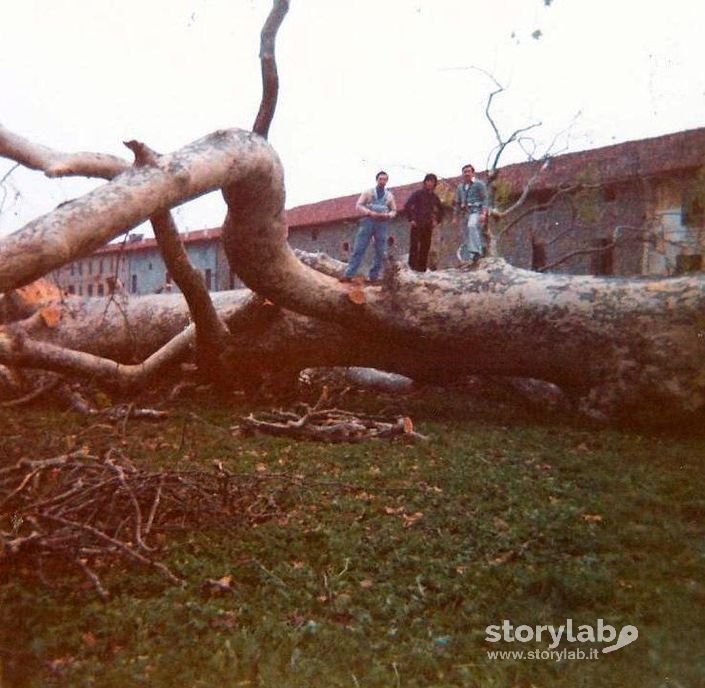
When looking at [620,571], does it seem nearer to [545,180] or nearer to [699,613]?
[699,613]

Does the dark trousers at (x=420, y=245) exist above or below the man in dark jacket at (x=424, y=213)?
below

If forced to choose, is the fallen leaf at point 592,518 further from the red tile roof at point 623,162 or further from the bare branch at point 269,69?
the red tile roof at point 623,162

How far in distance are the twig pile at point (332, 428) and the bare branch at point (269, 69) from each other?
1859mm

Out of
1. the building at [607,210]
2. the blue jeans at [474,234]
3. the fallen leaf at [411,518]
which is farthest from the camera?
the building at [607,210]

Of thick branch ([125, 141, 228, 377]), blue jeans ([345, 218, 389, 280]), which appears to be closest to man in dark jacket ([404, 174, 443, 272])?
blue jeans ([345, 218, 389, 280])

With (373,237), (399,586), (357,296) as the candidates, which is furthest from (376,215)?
(399,586)

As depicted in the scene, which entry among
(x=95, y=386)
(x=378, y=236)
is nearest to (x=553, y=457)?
(x=378, y=236)

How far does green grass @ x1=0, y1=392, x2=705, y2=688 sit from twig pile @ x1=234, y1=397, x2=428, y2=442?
1.75 ft

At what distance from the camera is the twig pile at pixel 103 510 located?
271cm

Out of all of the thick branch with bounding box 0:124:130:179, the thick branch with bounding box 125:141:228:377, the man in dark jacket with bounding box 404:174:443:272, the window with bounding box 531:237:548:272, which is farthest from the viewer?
the window with bounding box 531:237:548:272

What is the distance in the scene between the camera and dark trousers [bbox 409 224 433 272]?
315 inches

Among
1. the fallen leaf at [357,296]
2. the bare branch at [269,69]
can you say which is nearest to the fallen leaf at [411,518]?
the fallen leaf at [357,296]

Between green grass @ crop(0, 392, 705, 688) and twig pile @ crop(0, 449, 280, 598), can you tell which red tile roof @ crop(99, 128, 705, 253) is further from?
twig pile @ crop(0, 449, 280, 598)

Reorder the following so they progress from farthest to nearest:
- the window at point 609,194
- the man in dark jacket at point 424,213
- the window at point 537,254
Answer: the window at point 537,254 < the window at point 609,194 < the man in dark jacket at point 424,213
